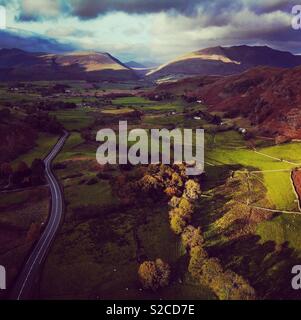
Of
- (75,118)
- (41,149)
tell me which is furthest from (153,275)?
(75,118)

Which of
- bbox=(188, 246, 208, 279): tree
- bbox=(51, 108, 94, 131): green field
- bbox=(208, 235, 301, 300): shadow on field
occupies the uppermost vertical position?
bbox=(51, 108, 94, 131): green field

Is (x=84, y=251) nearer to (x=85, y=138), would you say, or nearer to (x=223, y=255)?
(x=223, y=255)

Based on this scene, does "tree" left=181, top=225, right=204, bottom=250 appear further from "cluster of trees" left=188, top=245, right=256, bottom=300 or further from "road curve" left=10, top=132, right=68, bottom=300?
"road curve" left=10, top=132, right=68, bottom=300

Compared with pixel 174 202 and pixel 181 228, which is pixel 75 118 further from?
pixel 181 228

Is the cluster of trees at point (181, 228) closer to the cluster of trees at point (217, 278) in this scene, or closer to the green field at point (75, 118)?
the cluster of trees at point (217, 278)

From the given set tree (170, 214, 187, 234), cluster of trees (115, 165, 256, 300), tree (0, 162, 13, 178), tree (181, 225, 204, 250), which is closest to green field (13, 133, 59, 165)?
tree (0, 162, 13, 178)

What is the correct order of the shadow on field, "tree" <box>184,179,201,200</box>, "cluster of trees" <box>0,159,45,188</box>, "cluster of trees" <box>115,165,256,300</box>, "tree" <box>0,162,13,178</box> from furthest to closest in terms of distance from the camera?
1. "tree" <box>0,162,13,178</box>
2. "cluster of trees" <box>0,159,45,188</box>
3. "tree" <box>184,179,201,200</box>
4. the shadow on field
5. "cluster of trees" <box>115,165,256,300</box>

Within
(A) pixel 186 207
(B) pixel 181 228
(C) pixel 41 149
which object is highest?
(C) pixel 41 149
